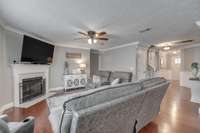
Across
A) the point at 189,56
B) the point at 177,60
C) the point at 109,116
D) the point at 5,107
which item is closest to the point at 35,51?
the point at 5,107

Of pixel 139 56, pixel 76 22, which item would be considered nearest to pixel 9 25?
pixel 76 22

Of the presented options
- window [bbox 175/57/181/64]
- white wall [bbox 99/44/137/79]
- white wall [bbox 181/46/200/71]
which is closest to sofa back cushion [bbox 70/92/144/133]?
white wall [bbox 99/44/137/79]

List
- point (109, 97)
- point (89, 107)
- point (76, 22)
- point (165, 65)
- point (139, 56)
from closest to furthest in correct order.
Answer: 1. point (89, 107)
2. point (109, 97)
3. point (76, 22)
4. point (139, 56)
5. point (165, 65)

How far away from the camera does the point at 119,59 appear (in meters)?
7.38

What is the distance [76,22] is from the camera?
11.5 feet

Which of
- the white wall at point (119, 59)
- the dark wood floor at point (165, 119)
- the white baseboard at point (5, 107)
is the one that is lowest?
the dark wood floor at point (165, 119)

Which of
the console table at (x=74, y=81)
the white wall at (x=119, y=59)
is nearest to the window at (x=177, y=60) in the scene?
the white wall at (x=119, y=59)

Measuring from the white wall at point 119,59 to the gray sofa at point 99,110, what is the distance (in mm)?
4550

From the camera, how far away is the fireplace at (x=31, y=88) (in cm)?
416

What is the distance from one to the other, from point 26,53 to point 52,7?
2.27 metres

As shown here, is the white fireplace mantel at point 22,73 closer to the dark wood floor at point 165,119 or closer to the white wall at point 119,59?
the dark wood floor at point 165,119

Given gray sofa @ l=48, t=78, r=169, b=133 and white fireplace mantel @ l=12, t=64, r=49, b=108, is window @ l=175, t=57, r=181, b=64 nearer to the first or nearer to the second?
gray sofa @ l=48, t=78, r=169, b=133

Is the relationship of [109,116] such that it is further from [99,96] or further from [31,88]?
[31,88]

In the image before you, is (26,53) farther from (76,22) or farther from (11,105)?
(76,22)
